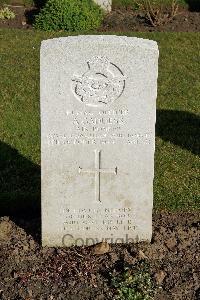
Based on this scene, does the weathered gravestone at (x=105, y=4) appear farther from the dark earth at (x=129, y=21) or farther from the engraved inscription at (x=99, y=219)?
the engraved inscription at (x=99, y=219)

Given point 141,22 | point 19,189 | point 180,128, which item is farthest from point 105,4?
point 19,189

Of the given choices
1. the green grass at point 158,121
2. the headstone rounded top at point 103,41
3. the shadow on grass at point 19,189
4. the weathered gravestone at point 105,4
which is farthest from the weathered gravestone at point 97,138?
the weathered gravestone at point 105,4

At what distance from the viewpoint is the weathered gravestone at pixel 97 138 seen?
16.0 feet

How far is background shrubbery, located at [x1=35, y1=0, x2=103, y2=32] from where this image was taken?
11.7 meters

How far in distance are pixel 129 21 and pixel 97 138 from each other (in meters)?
7.60

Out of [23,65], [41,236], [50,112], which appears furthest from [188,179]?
[23,65]

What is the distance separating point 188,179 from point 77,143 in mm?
2187

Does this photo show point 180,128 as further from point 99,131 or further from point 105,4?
point 105,4

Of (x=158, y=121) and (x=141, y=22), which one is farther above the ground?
(x=158, y=121)

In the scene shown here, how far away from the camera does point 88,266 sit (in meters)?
5.34

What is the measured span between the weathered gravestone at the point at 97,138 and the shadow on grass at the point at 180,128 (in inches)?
92.8

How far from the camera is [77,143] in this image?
5.17 meters

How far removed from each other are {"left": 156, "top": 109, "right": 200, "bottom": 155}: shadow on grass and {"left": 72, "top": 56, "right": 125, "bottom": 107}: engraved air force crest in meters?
2.81

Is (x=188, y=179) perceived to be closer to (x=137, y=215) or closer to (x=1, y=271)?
(x=137, y=215)
